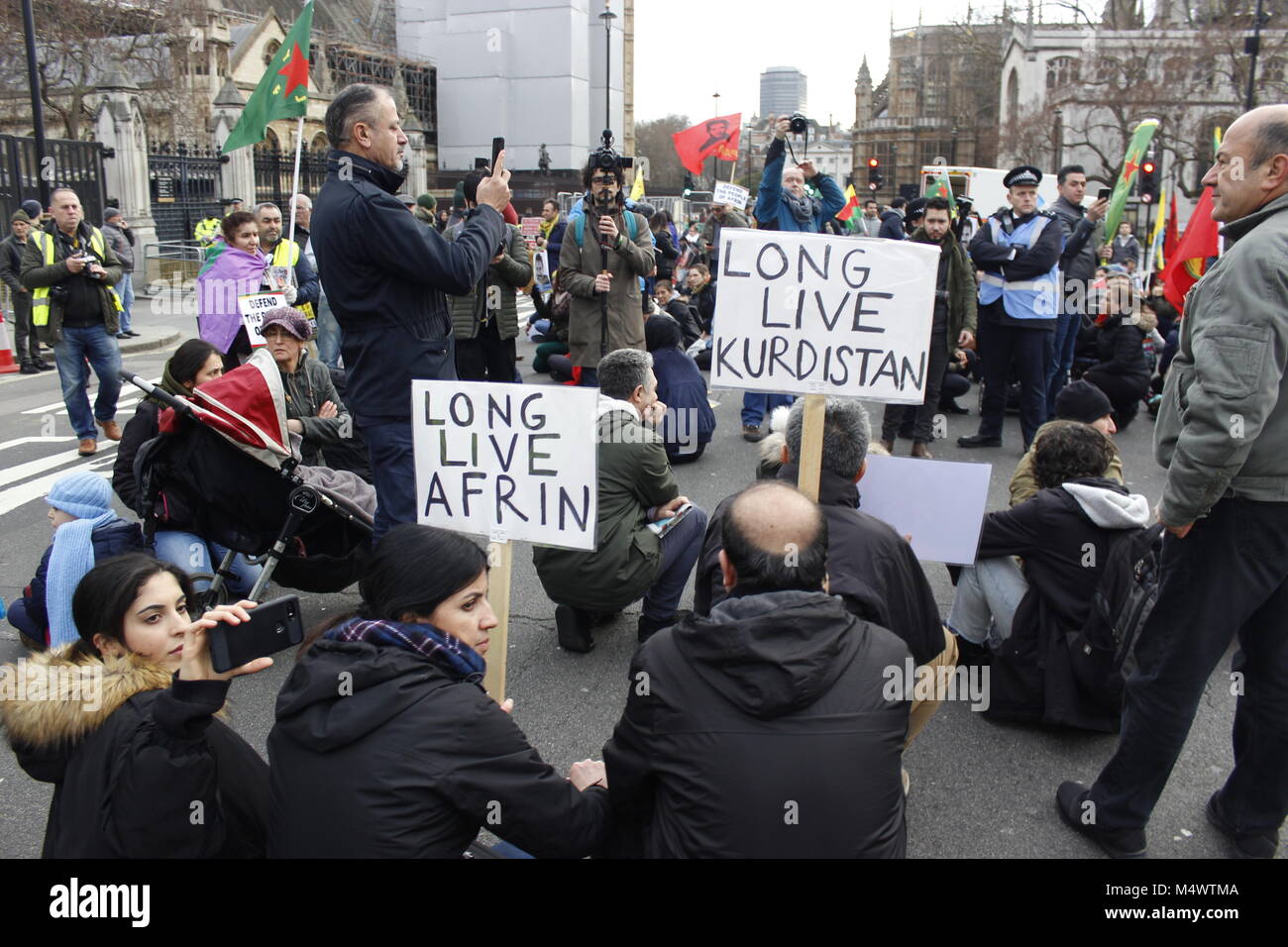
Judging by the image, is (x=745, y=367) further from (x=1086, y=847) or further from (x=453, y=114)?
(x=453, y=114)

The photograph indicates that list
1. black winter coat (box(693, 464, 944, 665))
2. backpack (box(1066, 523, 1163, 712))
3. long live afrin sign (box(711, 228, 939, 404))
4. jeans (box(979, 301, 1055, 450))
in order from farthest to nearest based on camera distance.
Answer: jeans (box(979, 301, 1055, 450)), long live afrin sign (box(711, 228, 939, 404)), backpack (box(1066, 523, 1163, 712)), black winter coat (box(693, 464, 944, 665))

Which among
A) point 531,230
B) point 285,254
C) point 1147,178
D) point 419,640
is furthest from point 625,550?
point 531,230

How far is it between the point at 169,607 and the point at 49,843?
0.58m

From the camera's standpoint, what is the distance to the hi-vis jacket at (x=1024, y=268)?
7.66 meters

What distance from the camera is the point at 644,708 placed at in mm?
2287

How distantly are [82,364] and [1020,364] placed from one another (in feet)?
24.1

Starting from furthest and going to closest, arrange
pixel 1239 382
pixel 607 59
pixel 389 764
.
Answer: pixel 607 59, pixel 1239 382, pixel 389 764

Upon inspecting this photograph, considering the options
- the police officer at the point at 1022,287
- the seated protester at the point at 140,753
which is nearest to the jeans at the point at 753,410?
the police officer at the point at 1022,287

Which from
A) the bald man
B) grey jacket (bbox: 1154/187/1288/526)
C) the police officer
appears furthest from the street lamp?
grey jacket (bbox: 1154/187/1288/526)

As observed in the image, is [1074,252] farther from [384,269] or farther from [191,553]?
[191,553]

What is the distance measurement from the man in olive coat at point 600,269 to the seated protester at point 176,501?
11.4 feet

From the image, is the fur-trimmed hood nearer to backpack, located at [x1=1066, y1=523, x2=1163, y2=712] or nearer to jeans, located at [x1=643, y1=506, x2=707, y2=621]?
jeans, located at [x1=643, y1=506, x2=707, y2=621]

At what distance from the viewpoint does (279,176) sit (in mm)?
29375

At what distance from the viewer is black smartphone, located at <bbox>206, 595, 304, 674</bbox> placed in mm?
2252
